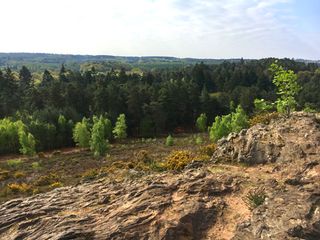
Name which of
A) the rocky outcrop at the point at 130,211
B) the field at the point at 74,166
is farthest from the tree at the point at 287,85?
the rocky outcrop at the point at 130,211

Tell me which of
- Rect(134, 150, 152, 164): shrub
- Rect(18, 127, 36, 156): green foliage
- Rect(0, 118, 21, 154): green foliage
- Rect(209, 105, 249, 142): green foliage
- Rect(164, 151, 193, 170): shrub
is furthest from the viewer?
Rect(0, 118, 21, 154): green foliage

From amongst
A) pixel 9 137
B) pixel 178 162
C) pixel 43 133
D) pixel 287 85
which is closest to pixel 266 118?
pixel 287 85

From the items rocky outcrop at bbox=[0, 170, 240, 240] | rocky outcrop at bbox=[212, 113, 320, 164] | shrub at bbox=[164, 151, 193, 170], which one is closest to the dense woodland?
shrub at bbox=[164, 151, 193, 170]

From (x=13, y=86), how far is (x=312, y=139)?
3195 inches

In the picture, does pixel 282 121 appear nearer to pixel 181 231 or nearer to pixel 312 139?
pixel 312 139

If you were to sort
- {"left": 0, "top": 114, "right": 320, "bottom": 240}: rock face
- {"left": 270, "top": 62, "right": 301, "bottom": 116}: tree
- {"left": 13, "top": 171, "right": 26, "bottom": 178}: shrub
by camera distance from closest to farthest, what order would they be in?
1. {"left": 0, "top": 114, "right": 320, "bottom": 240}: rock face
2. {"left": 270, "top": 62, "right": 301, "bottom": 116}: tree
3. {"left": 13, "top": 171, "right": 26, "bottom": 178}: shrub

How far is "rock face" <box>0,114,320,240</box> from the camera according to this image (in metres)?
12.5

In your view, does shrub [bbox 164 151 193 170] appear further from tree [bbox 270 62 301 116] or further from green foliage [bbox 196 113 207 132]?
green foliage [bbox 196 113 207 132]

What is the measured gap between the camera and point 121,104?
71062 millimetres

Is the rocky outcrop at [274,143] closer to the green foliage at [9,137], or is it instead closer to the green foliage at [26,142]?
the green foliage at [26,142]

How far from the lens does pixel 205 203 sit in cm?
1410

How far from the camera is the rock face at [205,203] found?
12.5 m

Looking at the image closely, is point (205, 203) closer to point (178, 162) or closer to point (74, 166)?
point (178, 162)

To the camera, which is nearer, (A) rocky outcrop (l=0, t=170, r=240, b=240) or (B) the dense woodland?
(A) rocky outcrop (l=0, t=170, r=240, b=240)
